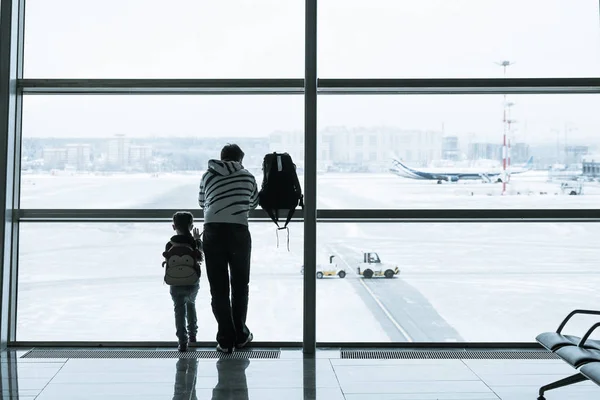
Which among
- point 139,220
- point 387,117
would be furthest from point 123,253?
point 387,117

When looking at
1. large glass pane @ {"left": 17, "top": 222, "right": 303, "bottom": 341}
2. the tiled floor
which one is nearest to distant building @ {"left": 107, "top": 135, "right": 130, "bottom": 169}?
large glass pane @ {"left": 17, "top": 222, "right": 303, "bottom": 341}

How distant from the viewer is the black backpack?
5.06m

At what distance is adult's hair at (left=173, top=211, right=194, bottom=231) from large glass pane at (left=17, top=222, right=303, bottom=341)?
0.37 metres

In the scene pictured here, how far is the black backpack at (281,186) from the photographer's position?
5059 mm

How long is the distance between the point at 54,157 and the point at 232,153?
4.99ft

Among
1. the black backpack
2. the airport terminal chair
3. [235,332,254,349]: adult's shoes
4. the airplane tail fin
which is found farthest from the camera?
the airplane tail fin

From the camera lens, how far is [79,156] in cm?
552

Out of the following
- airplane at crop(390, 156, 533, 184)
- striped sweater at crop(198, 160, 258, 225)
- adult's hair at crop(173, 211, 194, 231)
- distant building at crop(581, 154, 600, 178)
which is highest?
distant building at crop(581, 154, 600, 178)

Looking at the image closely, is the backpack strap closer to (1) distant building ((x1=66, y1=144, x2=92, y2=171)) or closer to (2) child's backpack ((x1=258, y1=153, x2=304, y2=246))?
(2) child's backpack ((x1=258, y1=153, x2=304, y2=246))

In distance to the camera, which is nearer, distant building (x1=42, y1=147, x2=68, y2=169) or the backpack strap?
the backpack strap

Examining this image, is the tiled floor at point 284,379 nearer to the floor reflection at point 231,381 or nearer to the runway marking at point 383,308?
the floor reflection at point 231,381

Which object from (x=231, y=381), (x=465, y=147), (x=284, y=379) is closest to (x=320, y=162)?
(x=465, y=147)

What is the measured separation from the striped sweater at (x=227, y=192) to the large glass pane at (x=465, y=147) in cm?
78
